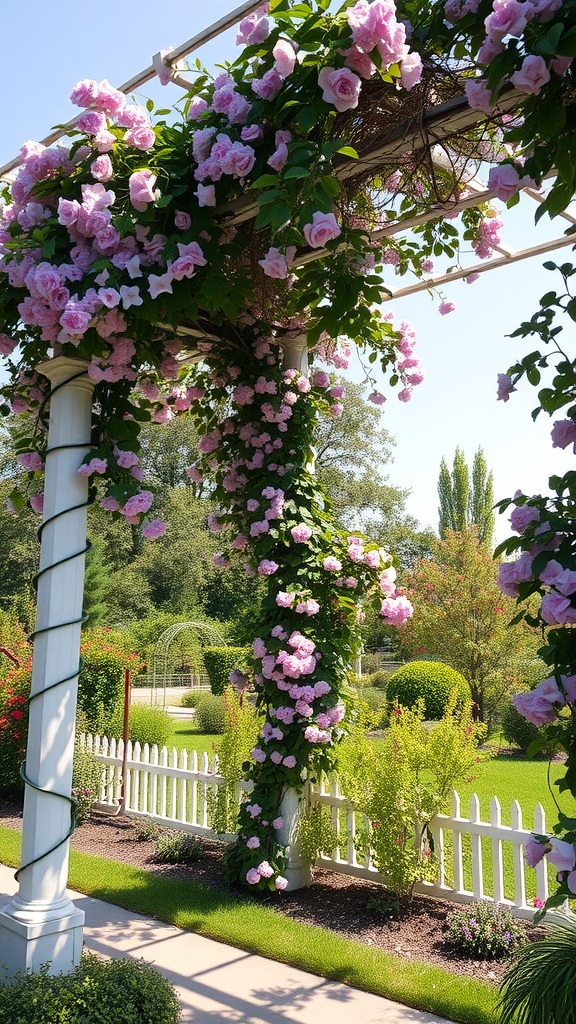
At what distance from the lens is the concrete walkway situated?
3164 millimetres

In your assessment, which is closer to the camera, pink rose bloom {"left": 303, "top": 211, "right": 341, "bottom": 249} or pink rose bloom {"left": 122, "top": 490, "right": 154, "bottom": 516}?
pink rose bloom {"left": 303, "top": 211, "right": 341, "bottom": 249}

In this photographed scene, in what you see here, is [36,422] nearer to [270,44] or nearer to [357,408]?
[270,44]

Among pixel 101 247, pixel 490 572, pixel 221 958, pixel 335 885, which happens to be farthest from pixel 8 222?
pixel 490 572

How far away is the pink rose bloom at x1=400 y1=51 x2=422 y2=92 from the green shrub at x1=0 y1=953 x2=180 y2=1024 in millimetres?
3098

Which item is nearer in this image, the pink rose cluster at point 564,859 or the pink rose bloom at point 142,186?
the pink rose cluster at point 564,859

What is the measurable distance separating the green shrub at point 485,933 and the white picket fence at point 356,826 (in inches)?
8.4

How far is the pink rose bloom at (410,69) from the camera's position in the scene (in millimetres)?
2393

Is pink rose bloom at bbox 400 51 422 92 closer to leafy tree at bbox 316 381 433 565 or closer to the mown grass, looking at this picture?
the mown grass

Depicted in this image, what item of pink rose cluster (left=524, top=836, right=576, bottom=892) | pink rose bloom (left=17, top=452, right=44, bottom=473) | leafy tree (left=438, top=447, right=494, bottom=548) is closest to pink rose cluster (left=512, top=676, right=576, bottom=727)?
pink rose cluster (left=524, top=836, right=576, bottom=892)

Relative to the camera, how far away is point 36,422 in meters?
3.76

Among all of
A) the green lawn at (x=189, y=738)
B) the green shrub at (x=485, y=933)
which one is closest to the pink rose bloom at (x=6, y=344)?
the green shrub at (x=485, y=933)

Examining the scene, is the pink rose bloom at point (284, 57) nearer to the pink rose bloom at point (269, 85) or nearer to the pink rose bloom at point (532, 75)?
the pink rose bloom at point (269, 85)

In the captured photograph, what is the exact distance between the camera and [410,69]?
2.40m

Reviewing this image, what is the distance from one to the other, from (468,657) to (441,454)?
1881 cm
